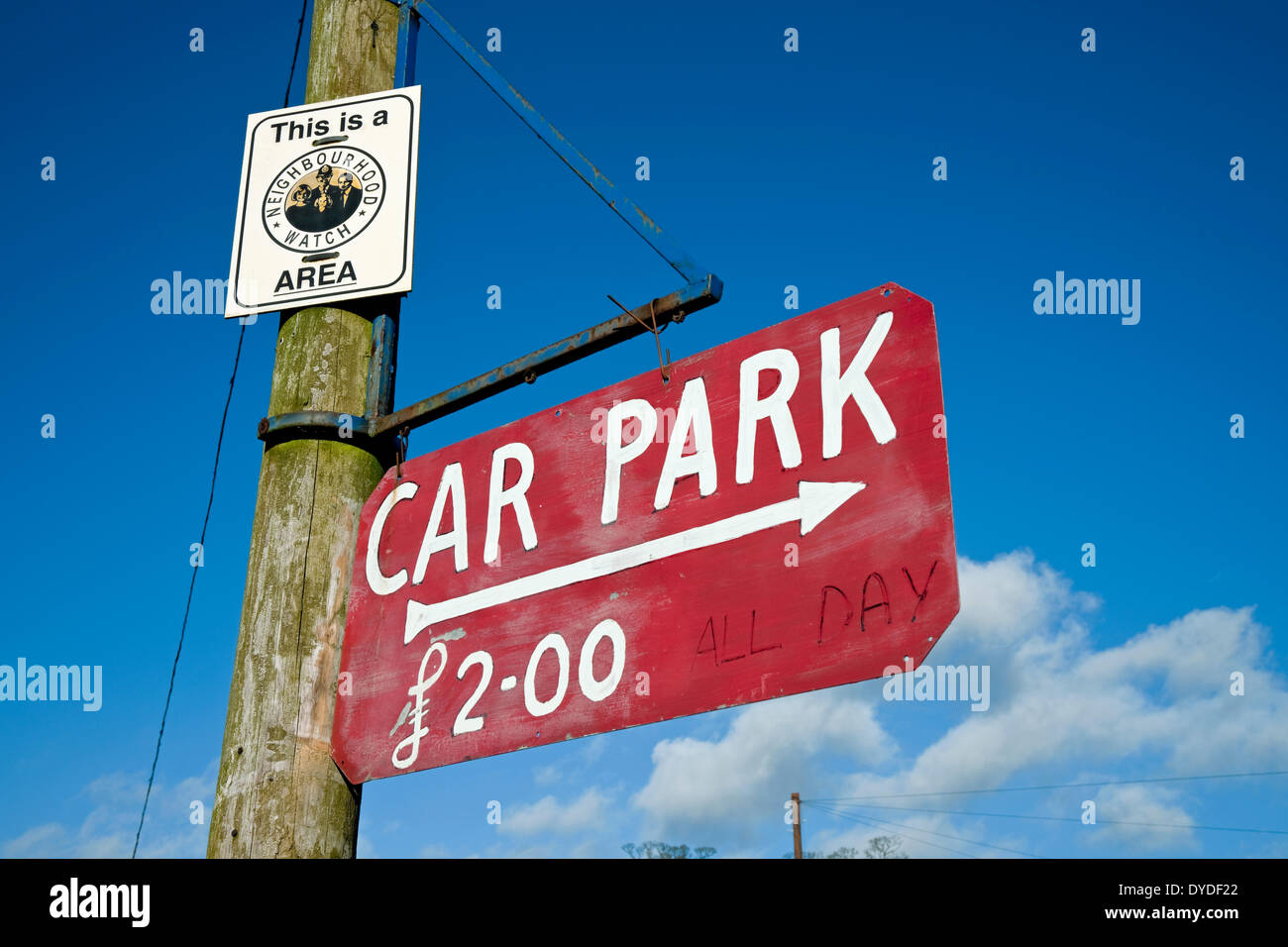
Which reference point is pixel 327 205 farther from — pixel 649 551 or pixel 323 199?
pixel 649 551

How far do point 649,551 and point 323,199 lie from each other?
1.84 metres

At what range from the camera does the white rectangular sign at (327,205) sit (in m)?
3.78

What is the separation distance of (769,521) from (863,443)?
288 mm

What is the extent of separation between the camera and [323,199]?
12.8ft

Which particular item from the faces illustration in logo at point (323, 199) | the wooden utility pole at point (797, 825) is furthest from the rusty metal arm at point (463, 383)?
the wooden utility pole at point (797, 825)

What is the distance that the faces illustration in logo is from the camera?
12.6 ft

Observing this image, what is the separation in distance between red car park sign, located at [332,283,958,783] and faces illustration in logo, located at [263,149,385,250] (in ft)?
2.92

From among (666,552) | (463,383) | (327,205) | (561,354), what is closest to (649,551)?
(666,552)

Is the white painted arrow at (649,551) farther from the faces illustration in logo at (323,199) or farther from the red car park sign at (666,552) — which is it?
the faces illustration in logo at (323,199)

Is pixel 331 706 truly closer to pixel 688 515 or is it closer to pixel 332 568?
pixel 332 568

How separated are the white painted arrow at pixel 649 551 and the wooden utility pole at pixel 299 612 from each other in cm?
32

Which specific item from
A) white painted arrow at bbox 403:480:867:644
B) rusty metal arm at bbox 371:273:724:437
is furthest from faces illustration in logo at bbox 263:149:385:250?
white painted arrow at bbox 403:480:867:644

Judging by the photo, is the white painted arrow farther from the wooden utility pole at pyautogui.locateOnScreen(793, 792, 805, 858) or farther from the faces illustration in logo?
the wooden utility pole at pyautogui.locateOnScreen(793, 792, 805, 858)
